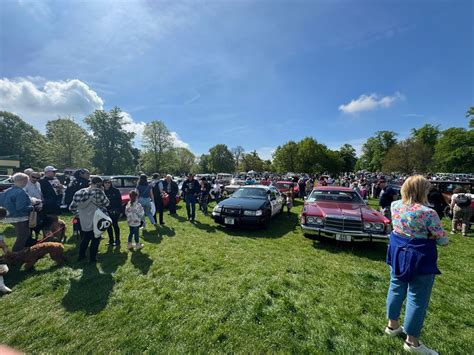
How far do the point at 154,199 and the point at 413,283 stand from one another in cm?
805

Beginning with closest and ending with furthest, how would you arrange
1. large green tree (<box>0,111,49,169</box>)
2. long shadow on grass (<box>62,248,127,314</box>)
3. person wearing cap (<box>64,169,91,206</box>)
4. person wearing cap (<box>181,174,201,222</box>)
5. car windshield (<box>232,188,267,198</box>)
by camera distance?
1. long shadow on grass (<box>62,248,127,314</box>)
2. person wearing cap (<box>64,169,91,206</box>)
3. car windshield (<box>232,188,267,198</box>)
4. person wearing cap (<box>181,174,201,222</box>)
5. large green tree (<box>0,111,49,169</box>)

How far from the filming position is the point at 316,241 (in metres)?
6.49

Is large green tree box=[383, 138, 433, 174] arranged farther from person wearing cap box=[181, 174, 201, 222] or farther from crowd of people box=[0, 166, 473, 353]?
person wearing cap box=[181, 174, 201, 222]

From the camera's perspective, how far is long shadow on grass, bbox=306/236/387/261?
210 inches

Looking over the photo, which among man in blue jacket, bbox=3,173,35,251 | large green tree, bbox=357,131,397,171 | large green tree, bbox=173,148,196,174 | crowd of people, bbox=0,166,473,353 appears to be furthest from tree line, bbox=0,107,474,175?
man in blue jacket, bbox=3,173,35,251

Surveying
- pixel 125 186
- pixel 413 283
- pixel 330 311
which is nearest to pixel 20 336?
pixel 330 311

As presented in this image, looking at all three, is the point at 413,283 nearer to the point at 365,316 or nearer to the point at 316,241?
the point at 365,316

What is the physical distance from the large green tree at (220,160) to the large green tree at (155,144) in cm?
2510

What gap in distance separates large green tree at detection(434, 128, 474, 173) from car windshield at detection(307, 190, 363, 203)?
46636 millimetres

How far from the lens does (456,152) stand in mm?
36750

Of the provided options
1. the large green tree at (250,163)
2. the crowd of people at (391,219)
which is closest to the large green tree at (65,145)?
the crowd of people at (391,219)

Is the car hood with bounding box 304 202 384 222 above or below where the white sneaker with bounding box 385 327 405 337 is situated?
above

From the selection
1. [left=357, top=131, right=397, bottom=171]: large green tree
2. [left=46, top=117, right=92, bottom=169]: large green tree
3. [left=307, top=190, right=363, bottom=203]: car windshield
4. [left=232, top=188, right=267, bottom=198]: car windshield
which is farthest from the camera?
[left=357, top=131, right=397, bottom=171]: large green tree

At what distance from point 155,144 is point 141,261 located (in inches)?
1849
